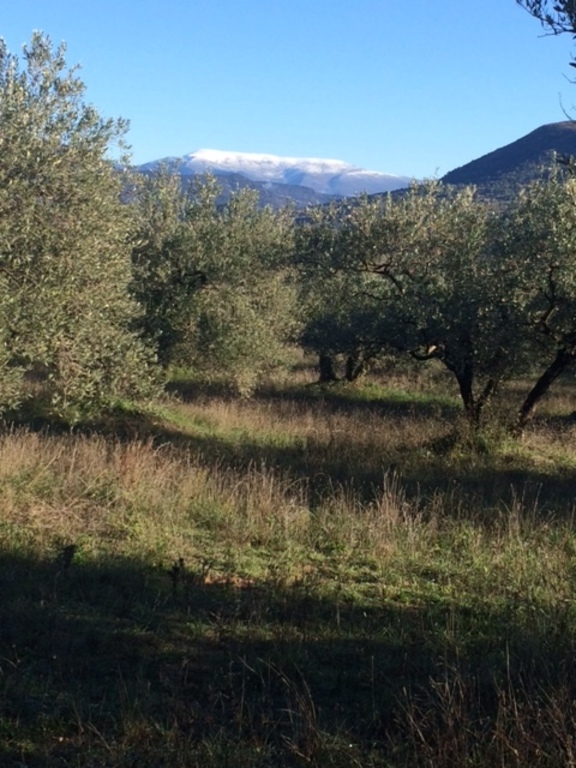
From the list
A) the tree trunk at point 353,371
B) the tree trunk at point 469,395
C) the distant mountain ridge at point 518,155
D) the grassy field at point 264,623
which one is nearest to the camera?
the grassy field at point 264,623

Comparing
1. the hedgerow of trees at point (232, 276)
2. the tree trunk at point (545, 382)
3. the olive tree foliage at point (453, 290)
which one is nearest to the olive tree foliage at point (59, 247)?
the hedgerow of trees at point (232, 276)

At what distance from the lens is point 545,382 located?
581 inches

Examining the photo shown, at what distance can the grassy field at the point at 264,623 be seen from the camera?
3615 millimetres

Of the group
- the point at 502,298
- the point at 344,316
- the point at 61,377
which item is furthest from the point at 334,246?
the point at 61,377

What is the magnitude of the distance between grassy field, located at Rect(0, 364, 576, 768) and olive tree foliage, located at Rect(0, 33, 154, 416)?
97 cm

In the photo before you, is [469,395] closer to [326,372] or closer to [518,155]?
[326,372]

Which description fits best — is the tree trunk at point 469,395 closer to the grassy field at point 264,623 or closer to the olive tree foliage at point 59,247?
the grassy field at point 264,623

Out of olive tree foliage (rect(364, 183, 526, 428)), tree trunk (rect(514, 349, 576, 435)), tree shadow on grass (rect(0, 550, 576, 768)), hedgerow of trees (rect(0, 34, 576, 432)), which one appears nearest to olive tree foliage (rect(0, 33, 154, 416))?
hedgerow of trees (rect(0, 34, 576, 432))

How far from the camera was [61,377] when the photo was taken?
945cm

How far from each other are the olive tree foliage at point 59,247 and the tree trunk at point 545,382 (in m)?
7.69

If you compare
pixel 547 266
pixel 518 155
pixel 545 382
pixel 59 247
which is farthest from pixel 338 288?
pixel 518 155

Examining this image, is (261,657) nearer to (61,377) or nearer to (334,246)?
(61,377)

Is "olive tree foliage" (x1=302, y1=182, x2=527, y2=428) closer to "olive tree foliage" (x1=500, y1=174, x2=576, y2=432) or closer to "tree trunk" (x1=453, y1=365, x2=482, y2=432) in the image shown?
"tree trunk" (x1=453, y1=365, x2=482, y2=432)

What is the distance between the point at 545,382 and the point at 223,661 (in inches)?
455
